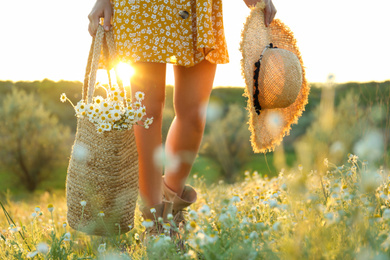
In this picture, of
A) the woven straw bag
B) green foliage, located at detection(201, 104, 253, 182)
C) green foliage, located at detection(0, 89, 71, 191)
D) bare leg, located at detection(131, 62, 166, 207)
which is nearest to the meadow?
the woven straw bag

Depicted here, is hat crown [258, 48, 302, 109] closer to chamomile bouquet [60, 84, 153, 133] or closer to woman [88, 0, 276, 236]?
woman [88, 0, 276, 236]

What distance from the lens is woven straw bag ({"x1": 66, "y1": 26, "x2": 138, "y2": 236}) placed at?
6.99ft

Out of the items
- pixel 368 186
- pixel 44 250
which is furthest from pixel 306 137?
pixel 44 250

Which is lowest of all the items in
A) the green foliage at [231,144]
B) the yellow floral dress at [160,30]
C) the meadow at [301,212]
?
the green foliage at [231,144]

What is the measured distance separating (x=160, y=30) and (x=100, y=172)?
84 cm

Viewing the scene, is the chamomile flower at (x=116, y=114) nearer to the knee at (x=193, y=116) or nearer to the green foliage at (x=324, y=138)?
the knee at (x=193, y=116)

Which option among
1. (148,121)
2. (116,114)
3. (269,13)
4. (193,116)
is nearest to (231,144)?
(269,13)

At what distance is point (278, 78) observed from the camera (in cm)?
256

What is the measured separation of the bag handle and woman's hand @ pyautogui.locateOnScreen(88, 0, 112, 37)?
42 mm

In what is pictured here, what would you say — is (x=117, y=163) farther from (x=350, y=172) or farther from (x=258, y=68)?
(x=350, y=172)

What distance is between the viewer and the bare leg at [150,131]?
88.5 inches

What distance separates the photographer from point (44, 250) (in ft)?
5.18

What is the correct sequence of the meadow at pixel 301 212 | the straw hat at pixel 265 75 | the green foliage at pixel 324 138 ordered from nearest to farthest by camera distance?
the green foliage at pixel 324 138, the meadow at pixel 301 212, the straw hat at pixel 265 75

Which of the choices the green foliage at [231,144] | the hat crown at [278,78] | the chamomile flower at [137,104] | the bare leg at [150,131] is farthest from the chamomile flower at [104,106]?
the green foliage at [231,144]
